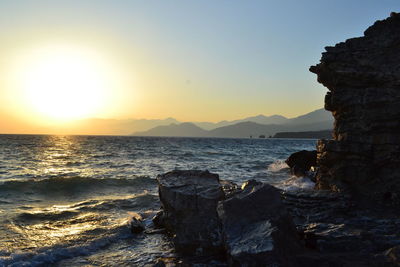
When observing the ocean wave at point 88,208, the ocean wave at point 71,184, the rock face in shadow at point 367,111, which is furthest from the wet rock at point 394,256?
the ocean wave at point 71,184

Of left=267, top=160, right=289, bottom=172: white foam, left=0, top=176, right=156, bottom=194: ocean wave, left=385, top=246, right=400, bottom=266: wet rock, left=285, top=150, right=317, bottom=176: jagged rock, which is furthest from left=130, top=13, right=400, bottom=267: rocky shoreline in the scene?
left=267, top=160, right=289, bottom=172: white foam

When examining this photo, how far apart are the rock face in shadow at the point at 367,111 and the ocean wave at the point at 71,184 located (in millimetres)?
13617

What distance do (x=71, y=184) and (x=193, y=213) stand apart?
16872mm

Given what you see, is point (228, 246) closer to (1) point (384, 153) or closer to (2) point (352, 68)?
(1) point (384, 153)

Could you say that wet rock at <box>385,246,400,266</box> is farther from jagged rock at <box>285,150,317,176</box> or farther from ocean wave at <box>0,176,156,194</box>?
jagged rock at <box>285,150,317,176</box>

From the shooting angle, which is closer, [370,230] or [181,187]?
[370,230]

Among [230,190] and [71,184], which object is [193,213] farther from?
[71,184]

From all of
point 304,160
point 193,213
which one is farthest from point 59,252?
point 304,160

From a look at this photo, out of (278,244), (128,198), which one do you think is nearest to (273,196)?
(278,244)

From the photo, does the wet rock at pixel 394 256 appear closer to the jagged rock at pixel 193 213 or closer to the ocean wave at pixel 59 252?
the jagged rock at pixel 193 213

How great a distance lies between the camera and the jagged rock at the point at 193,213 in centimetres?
945

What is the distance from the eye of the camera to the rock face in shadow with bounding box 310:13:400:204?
12906mm

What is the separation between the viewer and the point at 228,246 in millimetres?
7527

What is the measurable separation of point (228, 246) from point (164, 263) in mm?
2336
